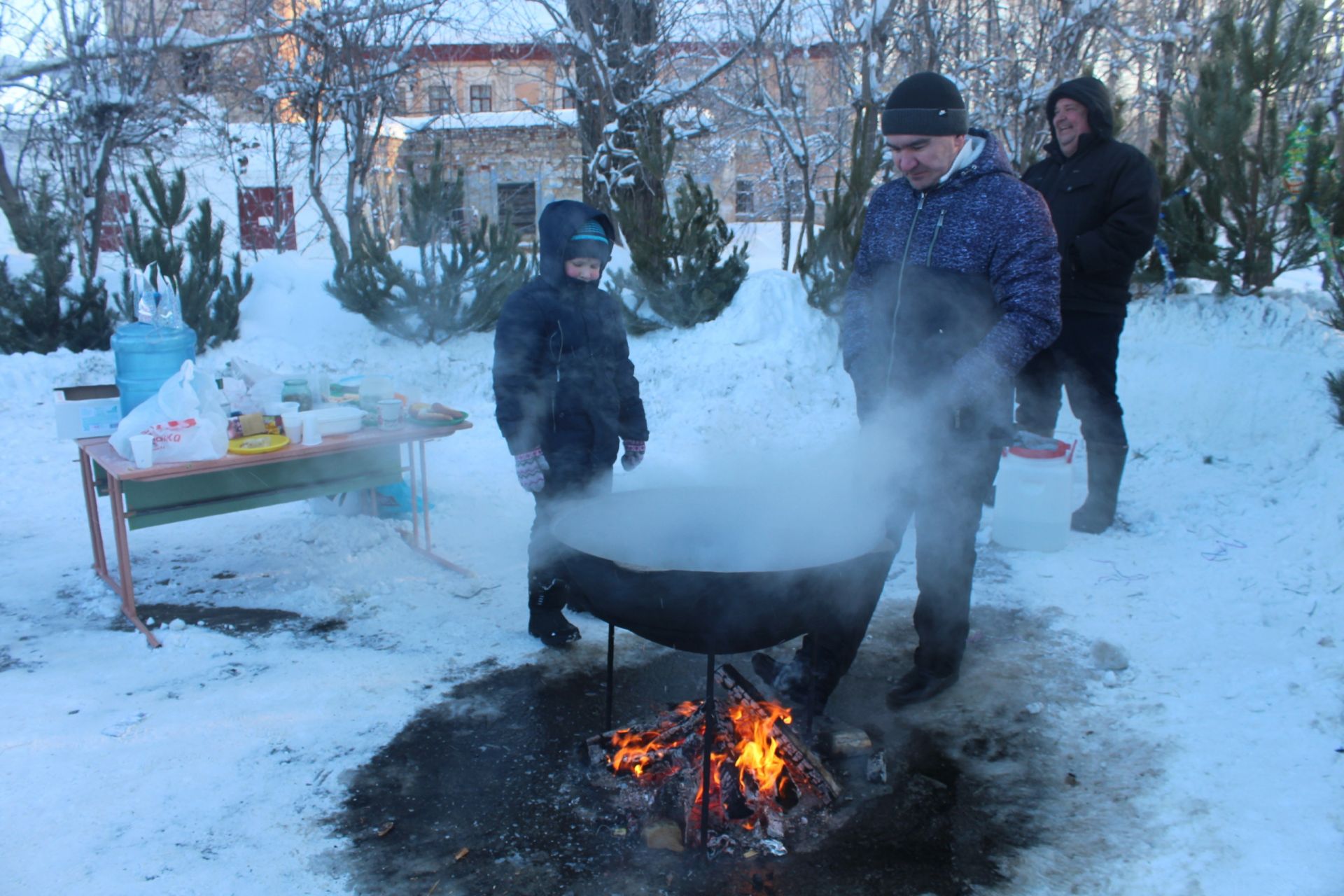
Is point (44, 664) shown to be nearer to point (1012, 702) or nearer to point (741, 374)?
point (1012, 702)

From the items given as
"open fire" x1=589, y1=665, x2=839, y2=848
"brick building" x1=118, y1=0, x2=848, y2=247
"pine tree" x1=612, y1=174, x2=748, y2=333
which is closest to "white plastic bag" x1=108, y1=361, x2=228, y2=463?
"open fire" x1=589, y1=665, x2=839, y2=848

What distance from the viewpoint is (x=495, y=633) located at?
3891mm

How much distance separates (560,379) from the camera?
352cm

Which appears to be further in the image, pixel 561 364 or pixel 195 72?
pixel 195 72

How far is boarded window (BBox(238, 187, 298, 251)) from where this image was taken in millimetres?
13885

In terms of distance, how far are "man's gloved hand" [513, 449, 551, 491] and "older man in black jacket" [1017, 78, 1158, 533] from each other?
2.85m

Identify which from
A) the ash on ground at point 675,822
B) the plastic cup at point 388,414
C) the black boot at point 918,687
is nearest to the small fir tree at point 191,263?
the plastic cup at point 388,414

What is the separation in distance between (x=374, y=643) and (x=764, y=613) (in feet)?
7.18

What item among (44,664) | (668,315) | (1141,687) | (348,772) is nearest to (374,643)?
(348,772)

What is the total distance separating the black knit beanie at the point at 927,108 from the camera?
2.76 meters

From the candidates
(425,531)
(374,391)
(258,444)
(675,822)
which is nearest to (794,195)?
(425,531)

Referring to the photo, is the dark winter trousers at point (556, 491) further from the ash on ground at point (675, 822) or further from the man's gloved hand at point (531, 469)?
the ash on ground at point (675, 822)

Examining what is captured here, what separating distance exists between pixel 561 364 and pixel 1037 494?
105 inches

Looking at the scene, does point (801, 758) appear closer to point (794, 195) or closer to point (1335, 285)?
point (1335, 285)
